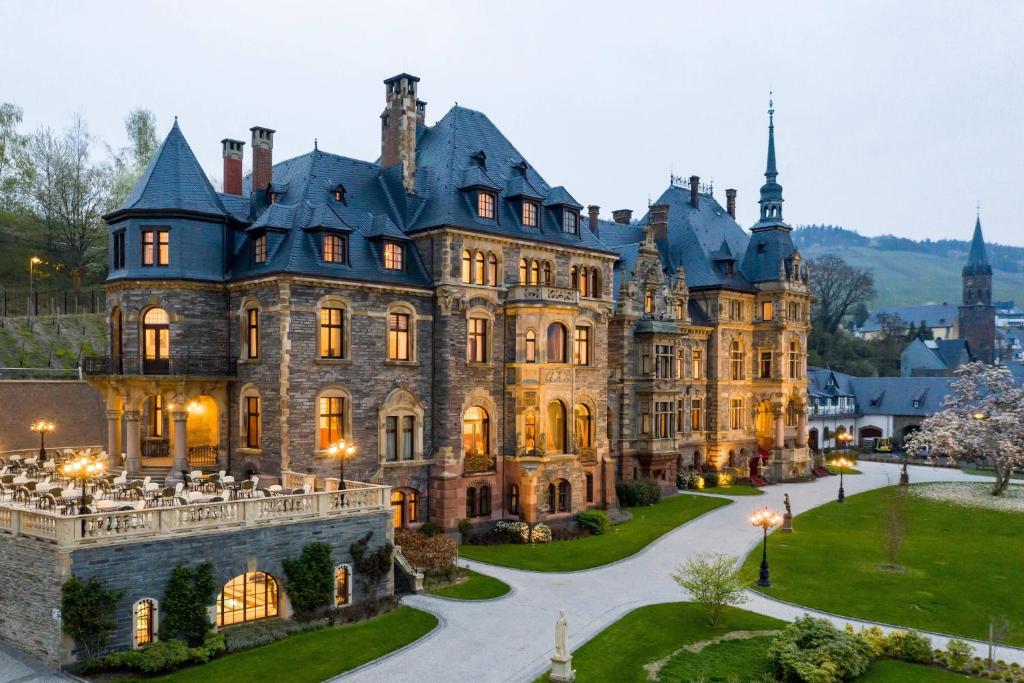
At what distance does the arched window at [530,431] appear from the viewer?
40.5 metres

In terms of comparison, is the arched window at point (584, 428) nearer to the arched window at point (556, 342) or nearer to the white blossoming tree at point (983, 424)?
the arched window at point (556, 342)

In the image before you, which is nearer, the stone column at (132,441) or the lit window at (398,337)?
the stone column at (132,441)

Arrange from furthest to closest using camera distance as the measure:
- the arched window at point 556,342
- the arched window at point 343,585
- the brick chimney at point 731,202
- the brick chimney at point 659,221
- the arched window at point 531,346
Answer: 1. the brick chimney at point 731,202
2. the brick chimney at point 659,221
3. the arched window at point 556,342
4. the arched window at point 531,346
5. the arched window at point 343,585

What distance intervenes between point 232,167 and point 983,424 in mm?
51467

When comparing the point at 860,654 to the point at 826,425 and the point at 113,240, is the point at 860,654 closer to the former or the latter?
the point at 113,240

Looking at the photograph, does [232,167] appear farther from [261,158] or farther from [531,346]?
[531,346]

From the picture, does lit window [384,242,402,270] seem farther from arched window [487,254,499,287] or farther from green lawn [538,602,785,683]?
green lawn [538,602,785,683]

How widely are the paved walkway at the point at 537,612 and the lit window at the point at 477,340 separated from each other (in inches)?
418

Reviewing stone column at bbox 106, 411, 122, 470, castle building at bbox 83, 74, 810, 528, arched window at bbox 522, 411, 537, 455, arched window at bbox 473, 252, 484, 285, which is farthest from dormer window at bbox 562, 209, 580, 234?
stone column at bbox 106, 411, 122, 470

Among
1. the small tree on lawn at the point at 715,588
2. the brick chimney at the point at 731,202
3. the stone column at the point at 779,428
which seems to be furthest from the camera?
the brick chimney at the point at 731,202

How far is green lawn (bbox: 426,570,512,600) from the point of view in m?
29.6

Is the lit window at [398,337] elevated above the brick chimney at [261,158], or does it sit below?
below

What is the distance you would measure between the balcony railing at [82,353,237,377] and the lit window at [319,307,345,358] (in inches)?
206

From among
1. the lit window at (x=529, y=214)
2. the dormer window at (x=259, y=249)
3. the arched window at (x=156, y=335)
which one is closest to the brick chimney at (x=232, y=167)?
the dormer window at (x=259, y=249)
